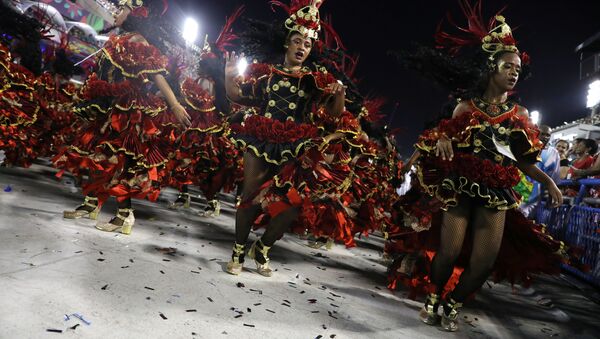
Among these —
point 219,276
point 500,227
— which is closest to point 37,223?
point 219,276

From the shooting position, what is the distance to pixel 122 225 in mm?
3984

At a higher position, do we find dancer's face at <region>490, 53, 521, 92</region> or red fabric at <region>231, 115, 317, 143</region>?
dancer's face at <region>490, 53, 521, 92</region>

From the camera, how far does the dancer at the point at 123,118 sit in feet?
12.7

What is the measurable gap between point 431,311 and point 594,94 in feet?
94.8

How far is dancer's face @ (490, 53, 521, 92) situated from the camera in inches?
127

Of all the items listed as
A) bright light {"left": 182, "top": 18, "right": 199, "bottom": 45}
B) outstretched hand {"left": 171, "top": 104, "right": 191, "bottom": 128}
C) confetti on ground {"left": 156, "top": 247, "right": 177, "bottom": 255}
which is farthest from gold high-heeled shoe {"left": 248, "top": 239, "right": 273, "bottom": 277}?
bright light {"left": 182, "top": 18, "right": 199, "bottom": 45}

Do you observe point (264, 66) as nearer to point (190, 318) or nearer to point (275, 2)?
point (275, 2)

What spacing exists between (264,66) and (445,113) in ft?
6.07

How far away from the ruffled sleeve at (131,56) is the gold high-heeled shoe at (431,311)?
318cm

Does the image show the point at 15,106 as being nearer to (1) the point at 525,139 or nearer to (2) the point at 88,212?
(2) the point at 88,212

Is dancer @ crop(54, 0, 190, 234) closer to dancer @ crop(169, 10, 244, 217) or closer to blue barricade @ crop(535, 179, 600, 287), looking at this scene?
dancer @ crop(169, 10, 244, 217)

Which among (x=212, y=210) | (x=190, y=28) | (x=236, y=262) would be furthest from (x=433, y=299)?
(x=190, y=28)

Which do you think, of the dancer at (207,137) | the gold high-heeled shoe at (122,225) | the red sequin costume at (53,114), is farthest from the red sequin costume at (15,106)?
the gold high-heeled shoe at (122,225)

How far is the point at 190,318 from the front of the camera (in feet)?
7.50
